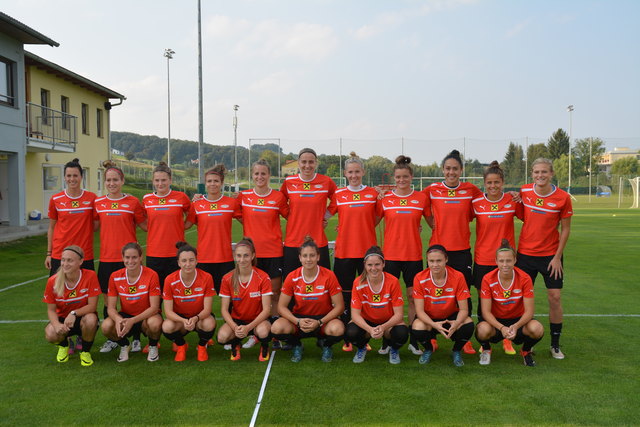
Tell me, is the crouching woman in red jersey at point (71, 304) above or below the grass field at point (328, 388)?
above

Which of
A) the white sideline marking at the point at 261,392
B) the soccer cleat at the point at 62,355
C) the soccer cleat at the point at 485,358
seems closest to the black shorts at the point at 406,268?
the soccer cleat at the point at 485,358

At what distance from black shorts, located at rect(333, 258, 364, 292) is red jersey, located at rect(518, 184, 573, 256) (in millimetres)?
1558

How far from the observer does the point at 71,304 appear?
462 cm

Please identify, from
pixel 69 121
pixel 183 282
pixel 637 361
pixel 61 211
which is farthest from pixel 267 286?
pixel 69 121

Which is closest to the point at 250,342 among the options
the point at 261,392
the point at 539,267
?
the point at 261,392

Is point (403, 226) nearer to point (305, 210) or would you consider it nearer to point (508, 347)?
point (305, 210)

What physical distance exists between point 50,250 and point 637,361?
18.3ft

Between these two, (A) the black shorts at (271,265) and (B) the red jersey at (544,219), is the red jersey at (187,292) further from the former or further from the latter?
(B) the red jersey at (544,219)

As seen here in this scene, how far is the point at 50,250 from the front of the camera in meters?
5.27

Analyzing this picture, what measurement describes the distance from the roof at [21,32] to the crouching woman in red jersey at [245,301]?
13.1 meters

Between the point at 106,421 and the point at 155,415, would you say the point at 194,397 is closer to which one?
the point at 155,415

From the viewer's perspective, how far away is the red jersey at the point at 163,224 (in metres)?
4.99

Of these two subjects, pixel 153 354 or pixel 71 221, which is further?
pixel 71 221

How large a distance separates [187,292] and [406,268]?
2.01 metres
